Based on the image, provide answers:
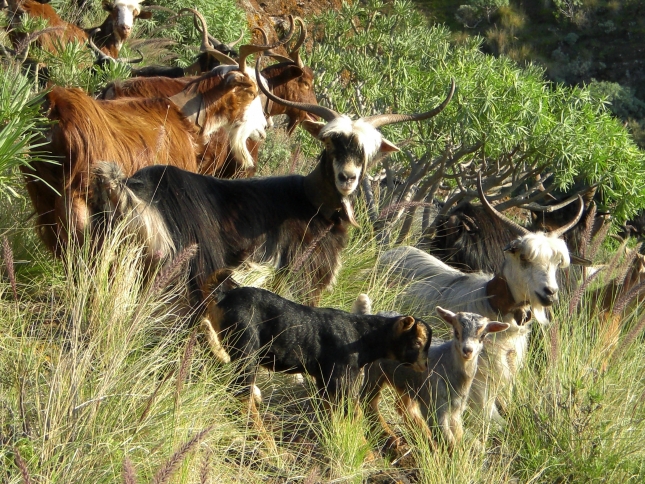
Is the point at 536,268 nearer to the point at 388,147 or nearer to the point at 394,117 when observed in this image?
the point at 388,147

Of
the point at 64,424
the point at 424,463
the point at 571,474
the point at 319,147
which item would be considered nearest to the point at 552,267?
the point at 571,474

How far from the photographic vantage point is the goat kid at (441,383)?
17.0 ft

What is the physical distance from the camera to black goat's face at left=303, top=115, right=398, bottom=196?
617 cm

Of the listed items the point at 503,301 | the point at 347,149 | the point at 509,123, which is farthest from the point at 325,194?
the point at 509,123

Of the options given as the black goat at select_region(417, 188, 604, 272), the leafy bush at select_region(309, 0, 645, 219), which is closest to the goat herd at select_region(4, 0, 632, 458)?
the black goat at select_region(417, 188, 604, 272)

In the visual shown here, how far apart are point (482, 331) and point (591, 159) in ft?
13.9

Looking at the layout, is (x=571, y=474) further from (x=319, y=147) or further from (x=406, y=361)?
(x=319, y=147)

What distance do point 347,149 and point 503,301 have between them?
1468mm

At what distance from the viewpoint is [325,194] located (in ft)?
20.9

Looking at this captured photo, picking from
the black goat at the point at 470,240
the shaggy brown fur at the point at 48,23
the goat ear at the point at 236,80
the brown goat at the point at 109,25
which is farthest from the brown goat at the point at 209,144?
the brown goat at the point at 109,25

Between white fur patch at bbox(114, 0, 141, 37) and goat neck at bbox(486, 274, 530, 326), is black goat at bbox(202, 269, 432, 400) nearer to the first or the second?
goat neck at bbox(486, 274, 530, 326)

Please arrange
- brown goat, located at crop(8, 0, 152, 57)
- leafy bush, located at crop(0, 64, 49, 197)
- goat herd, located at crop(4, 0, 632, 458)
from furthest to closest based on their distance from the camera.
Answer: brown goat, located at crop(8, 0, 152, 57) → goat herd, located at crop(4, 0, 632, 458) → leafy bush, located at crop(0, 64, 49, 197)

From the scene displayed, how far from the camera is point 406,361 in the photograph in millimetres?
5191

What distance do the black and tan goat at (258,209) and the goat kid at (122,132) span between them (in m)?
0.22
